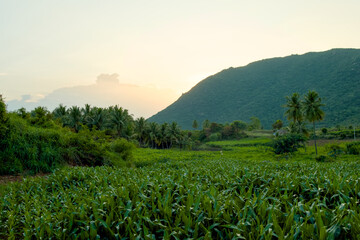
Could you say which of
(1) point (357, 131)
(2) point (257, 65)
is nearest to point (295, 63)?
(2) point (257, 65)

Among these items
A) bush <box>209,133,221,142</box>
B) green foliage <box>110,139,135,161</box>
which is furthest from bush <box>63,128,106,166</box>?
bush <box>209,133,221,142</box>

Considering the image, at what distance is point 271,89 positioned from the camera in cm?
13775

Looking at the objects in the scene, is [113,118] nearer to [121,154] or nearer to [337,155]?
[121,154]

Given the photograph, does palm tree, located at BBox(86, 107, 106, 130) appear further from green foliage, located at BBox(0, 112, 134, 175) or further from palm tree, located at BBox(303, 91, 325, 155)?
palm tree, located at BBox(303, 91, 325, 155)

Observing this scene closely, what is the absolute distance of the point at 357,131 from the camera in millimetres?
55469

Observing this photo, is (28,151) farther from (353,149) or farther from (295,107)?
(295,107)

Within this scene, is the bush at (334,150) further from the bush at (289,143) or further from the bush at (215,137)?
the bush at (215,137)

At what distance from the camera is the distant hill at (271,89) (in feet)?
318

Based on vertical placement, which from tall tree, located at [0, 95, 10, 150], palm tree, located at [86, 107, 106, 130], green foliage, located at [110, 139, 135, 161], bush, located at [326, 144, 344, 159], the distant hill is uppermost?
the distant hill

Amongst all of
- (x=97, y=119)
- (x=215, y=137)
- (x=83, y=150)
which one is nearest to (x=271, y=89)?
(x=215, y=137)

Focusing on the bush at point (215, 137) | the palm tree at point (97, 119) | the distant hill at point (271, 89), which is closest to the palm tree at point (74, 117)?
the palm tree at point (97, 119)

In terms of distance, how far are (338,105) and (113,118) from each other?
87705 millimetres

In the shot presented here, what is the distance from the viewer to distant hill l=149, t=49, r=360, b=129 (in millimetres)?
96938

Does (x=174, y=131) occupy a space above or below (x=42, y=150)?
below
